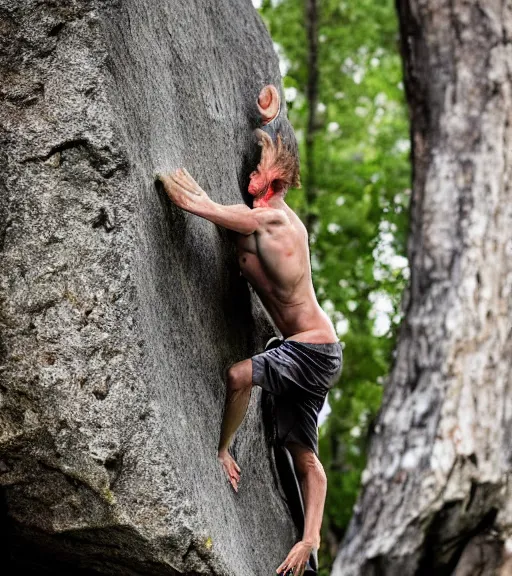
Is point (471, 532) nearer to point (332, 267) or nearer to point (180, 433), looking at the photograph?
point (180, 433)

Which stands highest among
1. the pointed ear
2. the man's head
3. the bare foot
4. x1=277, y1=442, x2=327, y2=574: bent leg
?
the pointed ear

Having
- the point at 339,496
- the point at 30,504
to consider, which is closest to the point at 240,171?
the point at 30,504

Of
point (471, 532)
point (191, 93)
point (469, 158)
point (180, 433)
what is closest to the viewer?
point (471, 532)

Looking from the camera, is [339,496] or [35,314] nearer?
[35,314]

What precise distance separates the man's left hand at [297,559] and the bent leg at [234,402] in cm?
74

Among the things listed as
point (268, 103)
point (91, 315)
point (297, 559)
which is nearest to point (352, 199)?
point (268, 103)

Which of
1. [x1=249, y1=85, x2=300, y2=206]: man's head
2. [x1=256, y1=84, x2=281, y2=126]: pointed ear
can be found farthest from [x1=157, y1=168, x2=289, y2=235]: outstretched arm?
[x1=256, y1=84, x2=281, y2=126]: pointed ear

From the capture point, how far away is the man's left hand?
6.02m

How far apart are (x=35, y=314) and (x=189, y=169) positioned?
1.37 metres

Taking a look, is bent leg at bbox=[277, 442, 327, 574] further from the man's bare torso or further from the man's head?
the man's head

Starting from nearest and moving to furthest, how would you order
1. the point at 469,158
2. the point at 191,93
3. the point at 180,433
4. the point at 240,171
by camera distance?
the point at 180,433
the point at 469,158
the point at 191,93
the point at 240,171

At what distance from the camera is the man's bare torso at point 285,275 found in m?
5.75

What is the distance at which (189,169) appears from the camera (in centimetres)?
569

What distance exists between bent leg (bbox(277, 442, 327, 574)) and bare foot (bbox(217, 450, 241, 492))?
2.12 feet
